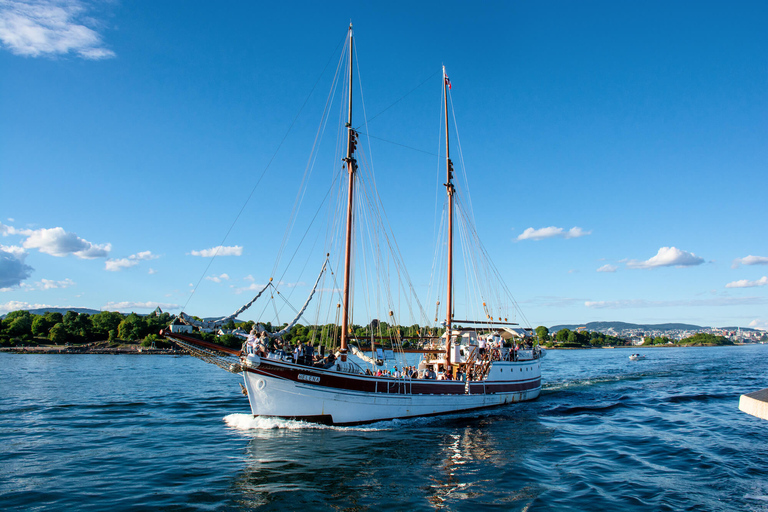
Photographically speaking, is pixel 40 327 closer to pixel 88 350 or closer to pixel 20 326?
pixel 20 326

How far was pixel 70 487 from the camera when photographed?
16.7 metres

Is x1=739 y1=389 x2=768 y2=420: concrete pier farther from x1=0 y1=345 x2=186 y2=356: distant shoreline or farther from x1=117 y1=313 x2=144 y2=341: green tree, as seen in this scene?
x1=117 y1=313 x2=144 y2=341: green tree

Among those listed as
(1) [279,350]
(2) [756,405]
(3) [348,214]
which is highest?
(3) [348,214]

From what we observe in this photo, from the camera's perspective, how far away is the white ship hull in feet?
86.8

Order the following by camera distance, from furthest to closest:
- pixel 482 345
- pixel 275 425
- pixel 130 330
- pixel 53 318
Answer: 1. pixel 53 318
2. pixel 130 330
3. pixel 482 345
4. pixel 275 425

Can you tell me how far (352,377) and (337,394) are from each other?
1373 mm

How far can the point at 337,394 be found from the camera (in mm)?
27641

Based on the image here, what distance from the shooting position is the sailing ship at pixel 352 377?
2653 cm

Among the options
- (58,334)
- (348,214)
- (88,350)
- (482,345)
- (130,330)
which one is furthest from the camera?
(130,330)

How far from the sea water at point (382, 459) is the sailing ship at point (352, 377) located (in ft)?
3.71

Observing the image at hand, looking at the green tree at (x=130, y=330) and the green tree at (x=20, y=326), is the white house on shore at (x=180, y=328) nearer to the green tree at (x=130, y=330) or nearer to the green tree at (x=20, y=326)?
the green tree at (x=130, y=330)

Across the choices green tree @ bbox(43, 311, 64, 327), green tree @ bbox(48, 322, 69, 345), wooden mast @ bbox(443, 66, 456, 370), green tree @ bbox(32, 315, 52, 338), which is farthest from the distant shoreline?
wooden mast @ bbox(443, 66, 456, 370)

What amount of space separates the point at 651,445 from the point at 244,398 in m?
33.1

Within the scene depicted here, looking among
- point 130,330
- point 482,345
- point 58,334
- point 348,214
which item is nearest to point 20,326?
point 58,334
